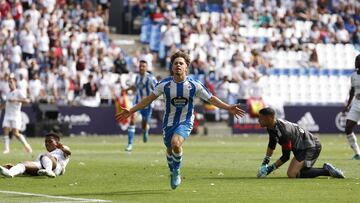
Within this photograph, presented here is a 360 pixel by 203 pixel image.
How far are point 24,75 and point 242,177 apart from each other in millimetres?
21576

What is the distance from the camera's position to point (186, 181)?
18828 mm

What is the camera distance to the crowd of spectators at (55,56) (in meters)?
41.6

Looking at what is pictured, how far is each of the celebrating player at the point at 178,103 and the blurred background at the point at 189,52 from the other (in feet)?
68.6

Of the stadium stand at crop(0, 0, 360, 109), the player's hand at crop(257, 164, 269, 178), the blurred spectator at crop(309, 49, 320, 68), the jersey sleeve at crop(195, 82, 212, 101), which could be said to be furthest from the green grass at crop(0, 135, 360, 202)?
the blurred spectator at crop(309, 49, 320, 68)

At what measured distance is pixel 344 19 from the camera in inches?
2135

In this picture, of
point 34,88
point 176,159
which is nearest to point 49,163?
point 176,159

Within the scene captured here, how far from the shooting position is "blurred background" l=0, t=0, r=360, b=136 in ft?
138

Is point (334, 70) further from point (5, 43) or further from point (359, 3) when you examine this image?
point (5, 43)

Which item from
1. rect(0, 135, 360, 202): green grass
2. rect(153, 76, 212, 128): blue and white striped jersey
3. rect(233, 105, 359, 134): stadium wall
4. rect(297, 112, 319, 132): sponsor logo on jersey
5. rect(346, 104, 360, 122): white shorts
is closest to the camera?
rect(0, 135, 360, 202): green grass

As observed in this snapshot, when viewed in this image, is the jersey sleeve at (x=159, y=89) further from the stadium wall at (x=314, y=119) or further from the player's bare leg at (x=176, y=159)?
the stadium wall at (x=314, y=119)

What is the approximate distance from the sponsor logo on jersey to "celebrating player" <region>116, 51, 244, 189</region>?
2844 cm

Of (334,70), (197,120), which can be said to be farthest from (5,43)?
(334,70)

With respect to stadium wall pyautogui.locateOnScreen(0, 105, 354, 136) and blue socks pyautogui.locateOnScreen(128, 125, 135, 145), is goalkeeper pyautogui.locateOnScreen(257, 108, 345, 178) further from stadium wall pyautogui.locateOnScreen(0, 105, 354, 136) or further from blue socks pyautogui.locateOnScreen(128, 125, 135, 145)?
stadium wall pyautogui.locateOnScreen(0, 105, 354, 136)

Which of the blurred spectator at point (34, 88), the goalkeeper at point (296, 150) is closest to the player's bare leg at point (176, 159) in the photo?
the goalkeeper at point (296, 150)
